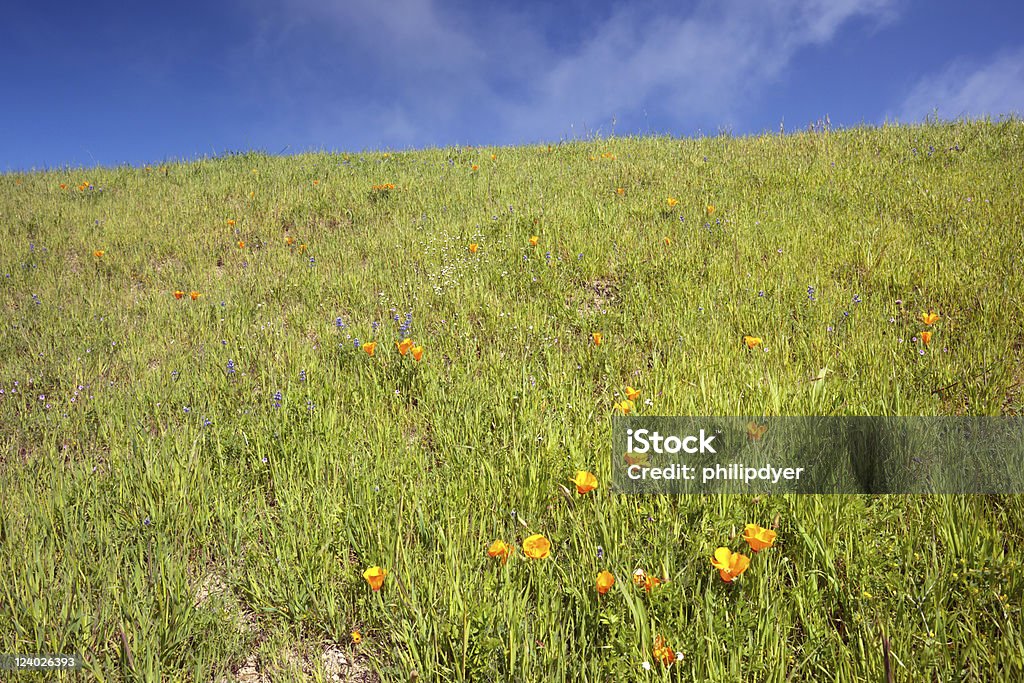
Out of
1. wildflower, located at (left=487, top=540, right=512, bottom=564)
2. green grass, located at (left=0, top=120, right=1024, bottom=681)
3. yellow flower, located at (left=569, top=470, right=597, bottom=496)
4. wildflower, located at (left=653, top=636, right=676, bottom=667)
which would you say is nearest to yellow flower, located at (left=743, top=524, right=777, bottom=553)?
green grass, located at (left=0, top=120, right=1024, bottom=681)

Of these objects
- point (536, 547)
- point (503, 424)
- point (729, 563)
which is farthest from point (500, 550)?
point (503, 424)

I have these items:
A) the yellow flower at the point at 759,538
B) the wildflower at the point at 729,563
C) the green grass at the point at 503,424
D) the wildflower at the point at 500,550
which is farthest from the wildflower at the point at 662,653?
the wildflower at the point at 500,550

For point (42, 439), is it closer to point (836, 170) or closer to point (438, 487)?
point (438, 487)

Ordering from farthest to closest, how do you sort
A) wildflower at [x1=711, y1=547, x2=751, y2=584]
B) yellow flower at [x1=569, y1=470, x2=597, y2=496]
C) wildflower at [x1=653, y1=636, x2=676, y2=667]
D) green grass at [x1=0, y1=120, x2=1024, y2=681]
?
yellow flower at [x1=569, y1=470, x2=597, y2=496]
green grass at [x1=0, y1=120, x2=1024, y2=681]
wildflower at [x1=711, y1=547, x2=751, y2=584]
wildflower at [x1=653, y1=636, x2=676, y2=667]

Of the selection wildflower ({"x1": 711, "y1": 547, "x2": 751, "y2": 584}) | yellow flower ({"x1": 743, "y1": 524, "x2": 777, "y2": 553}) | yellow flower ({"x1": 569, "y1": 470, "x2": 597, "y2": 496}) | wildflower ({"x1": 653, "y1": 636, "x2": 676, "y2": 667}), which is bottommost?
wildflower ({"x1": 653, "y1": 636, "x2": 676, "y2": 667})

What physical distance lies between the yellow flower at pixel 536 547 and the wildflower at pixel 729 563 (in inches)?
22.2

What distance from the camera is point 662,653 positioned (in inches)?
58.3

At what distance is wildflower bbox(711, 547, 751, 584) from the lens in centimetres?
159

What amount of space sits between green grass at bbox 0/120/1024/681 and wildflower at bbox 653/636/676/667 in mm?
103

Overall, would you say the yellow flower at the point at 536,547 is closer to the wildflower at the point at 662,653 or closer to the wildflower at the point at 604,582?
the wildflower at the point at 604,582

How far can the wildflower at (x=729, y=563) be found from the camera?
5.20 feet

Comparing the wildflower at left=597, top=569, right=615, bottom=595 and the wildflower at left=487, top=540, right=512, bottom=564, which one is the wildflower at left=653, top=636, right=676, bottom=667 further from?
the wildflower at left=487, top=540, right=512, bottom=564

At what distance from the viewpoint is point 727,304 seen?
13.3ft

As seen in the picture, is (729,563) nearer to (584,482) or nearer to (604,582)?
(604,582)
